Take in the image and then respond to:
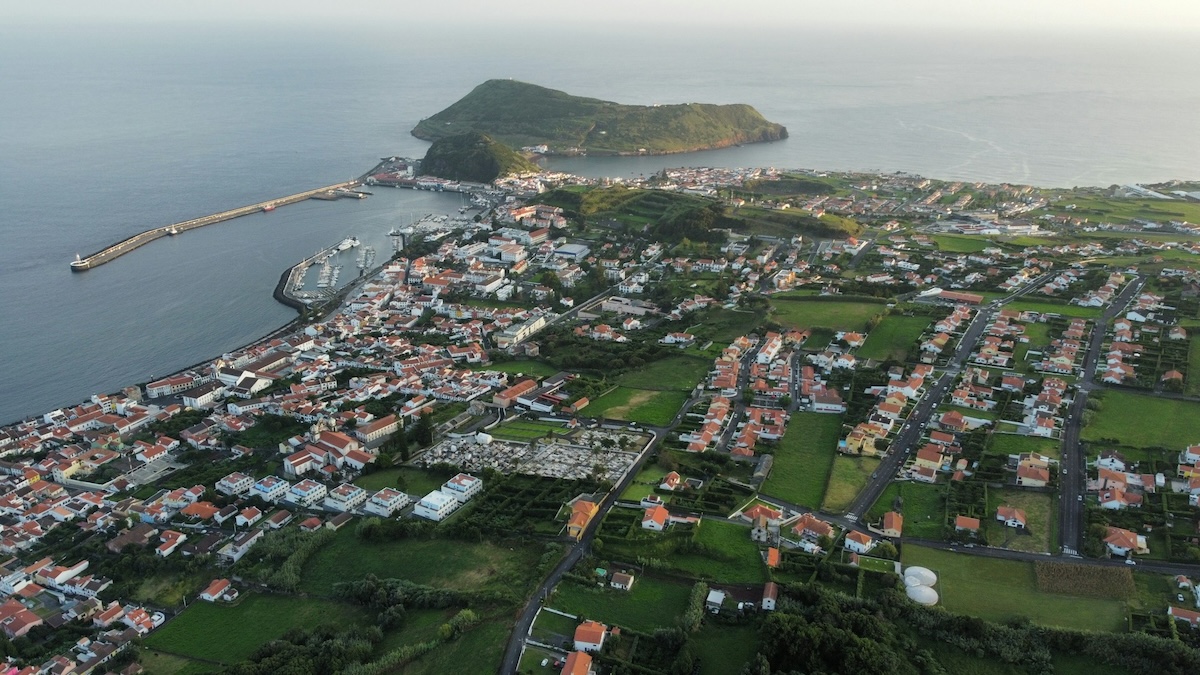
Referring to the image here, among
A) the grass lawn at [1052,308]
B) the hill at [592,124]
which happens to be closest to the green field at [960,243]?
the grass lawn at [1052,308]

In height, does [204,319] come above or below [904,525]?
above

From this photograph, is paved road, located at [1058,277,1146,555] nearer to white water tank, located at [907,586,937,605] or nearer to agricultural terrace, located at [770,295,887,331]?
white water tank, located at [907,586,937,605]

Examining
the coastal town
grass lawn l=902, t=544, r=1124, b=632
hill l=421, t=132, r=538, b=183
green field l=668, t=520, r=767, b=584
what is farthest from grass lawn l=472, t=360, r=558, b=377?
hill l=421, t=132, r=538, b=183

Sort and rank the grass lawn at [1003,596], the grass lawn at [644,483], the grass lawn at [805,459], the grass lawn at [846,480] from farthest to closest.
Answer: the grass lawn at [644,483]
the grass lawn at [805,459]
the grass lawn at [846,480]
the grass lawn at [1003,596]

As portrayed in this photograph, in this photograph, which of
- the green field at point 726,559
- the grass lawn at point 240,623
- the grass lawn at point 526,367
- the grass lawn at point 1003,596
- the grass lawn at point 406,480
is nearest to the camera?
the grass lawn at point 1003,596

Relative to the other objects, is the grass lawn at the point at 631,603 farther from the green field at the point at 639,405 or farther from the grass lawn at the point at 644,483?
the green field at the point at 639,405

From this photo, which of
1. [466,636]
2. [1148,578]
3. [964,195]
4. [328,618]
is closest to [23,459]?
[328,618]

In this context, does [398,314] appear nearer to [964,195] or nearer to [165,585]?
[165,585]
